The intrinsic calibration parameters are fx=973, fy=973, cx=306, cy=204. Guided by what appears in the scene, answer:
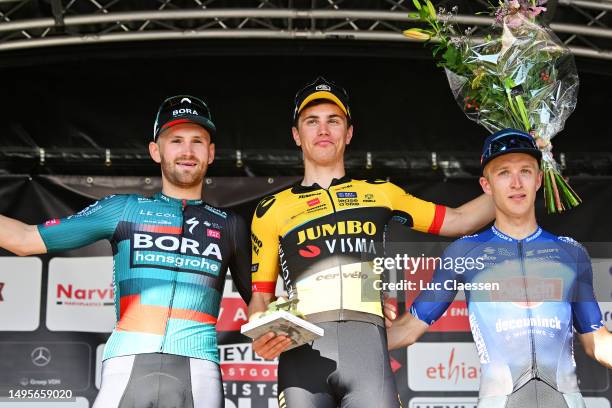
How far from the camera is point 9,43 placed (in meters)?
5.03

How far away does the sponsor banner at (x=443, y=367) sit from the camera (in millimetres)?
4969

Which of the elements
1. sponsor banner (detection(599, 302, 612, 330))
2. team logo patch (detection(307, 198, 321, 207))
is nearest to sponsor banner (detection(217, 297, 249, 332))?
team logo patch (detection(307, 198, 321, 207))

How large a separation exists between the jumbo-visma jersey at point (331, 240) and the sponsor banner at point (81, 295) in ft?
4.93

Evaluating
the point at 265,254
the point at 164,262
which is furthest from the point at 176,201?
the point at 265,254

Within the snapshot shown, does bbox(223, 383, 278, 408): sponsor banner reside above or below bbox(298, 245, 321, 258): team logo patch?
below

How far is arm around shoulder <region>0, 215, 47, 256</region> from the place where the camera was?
366cm

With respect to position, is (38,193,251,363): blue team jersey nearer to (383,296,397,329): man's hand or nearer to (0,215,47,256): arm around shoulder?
(0,215,47,256): arm around shoulder

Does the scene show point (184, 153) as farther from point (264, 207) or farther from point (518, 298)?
point (518, 298)

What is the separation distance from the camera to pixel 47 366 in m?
4.97

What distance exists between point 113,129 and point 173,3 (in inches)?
32.4

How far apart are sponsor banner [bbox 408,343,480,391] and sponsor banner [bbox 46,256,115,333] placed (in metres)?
1.58

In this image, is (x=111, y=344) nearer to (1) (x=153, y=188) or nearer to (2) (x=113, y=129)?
(1) (x=153, y=188)

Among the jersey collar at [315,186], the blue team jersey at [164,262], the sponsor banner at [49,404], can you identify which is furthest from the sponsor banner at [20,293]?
the jersey collar at [315,186]

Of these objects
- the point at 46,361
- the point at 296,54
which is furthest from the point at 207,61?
the point at 46,361
